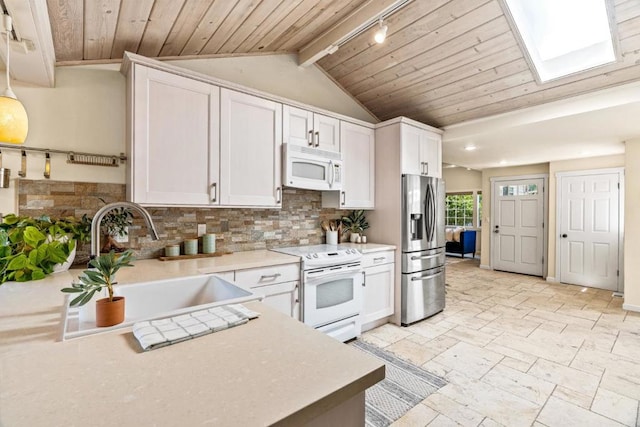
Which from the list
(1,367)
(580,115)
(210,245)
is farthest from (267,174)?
(580,115)

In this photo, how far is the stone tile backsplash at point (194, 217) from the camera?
2.03m

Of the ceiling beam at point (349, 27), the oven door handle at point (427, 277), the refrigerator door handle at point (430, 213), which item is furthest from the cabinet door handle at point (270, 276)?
the ceiling beam at point (349, 27)

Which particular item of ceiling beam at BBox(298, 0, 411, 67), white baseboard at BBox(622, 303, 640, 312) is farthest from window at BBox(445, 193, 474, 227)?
ceiling beam at BBox(298, 0, 411, 67)

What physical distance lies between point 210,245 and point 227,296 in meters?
1.18

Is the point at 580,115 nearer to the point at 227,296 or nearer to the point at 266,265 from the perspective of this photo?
the point at 266,265

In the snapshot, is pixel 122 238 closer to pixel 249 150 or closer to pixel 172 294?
pixel 172 294

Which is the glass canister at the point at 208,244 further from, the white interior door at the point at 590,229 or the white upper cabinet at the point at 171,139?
the white interior door at the point at 590,229

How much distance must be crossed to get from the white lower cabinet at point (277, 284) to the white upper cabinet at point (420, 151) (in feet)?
5.84

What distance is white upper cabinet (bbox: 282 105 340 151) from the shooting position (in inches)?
111

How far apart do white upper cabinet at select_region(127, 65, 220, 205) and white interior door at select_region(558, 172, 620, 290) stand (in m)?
6.08

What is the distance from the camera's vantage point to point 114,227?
219cm

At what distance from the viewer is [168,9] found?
6.27ft

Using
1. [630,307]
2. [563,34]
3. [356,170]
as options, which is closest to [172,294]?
[356,170]

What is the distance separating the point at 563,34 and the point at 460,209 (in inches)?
266
